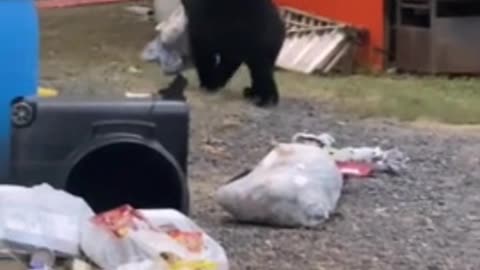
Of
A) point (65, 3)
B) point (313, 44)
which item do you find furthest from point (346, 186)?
point (65, 3)

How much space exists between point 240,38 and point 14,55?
3.68 m

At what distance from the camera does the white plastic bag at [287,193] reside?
5977mm

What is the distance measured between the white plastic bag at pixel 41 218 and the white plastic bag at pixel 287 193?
4.92ft

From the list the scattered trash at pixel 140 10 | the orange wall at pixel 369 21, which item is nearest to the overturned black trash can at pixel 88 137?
the orange wall at pixel 369 21

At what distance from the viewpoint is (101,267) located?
438 centimetres

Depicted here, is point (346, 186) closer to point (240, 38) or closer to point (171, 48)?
point (240, 38)

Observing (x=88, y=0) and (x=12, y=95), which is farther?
(x=88, y=0)

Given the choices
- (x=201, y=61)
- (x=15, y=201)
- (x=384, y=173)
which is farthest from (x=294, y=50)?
(x=15, y=201)

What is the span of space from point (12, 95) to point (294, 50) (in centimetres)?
653

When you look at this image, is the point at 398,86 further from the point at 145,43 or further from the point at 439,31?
the point at 145,43

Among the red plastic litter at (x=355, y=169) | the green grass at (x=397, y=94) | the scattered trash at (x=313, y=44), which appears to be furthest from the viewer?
the scattered trash at (x=313, y=44)

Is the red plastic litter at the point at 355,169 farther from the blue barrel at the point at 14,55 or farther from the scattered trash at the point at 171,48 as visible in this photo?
the scattered trash at the point at 171,48

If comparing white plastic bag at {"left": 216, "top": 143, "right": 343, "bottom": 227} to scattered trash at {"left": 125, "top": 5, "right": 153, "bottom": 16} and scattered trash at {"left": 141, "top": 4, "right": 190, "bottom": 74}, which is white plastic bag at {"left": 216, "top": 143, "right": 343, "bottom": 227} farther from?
scattered trash at {"left": 125, "top": 5, "right": 153, "bottom": 16}

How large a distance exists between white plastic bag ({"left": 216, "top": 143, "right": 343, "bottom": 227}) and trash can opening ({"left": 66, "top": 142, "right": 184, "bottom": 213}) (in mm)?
557
